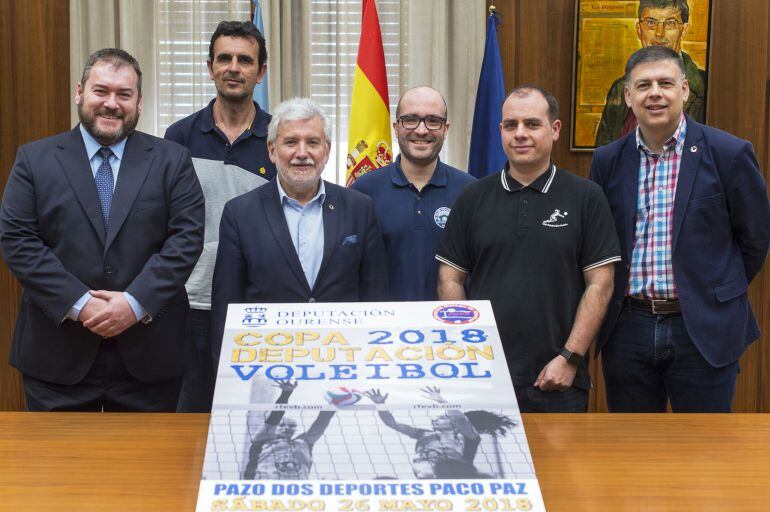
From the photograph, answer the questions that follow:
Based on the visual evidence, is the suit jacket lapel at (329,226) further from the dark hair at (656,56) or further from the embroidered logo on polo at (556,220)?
the dark hair at (656,56)

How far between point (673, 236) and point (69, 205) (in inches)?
69.9

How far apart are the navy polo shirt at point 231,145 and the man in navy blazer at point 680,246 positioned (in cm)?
129

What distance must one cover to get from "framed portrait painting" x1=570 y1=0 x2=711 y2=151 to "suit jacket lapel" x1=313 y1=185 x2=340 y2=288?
2171mm

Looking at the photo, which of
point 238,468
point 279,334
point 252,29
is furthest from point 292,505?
point 252,29

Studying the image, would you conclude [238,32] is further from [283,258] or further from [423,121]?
[283,258]

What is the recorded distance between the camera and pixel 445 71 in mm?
4172

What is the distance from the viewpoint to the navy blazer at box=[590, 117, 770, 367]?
2391mm

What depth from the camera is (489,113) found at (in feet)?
13.1

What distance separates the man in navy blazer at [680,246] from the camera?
94.4 inches

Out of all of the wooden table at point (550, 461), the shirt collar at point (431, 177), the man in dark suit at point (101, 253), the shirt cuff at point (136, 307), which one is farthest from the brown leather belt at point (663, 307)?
the shirt cuff at point (136, 307)

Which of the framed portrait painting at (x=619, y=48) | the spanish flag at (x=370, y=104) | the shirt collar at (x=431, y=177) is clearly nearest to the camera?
the shirt collar at (x=431, y=177)

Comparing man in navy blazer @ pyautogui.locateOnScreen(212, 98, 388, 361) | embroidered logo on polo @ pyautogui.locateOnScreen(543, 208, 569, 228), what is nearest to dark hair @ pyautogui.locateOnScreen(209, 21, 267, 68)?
man in navy blazer @ pyautogui.locateOnScreen(212, 98, 388, 361)

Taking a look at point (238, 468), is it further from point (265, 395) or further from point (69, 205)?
point (69, 205)

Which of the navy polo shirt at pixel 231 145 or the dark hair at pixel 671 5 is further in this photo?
the dark hair at pixel 671 5
